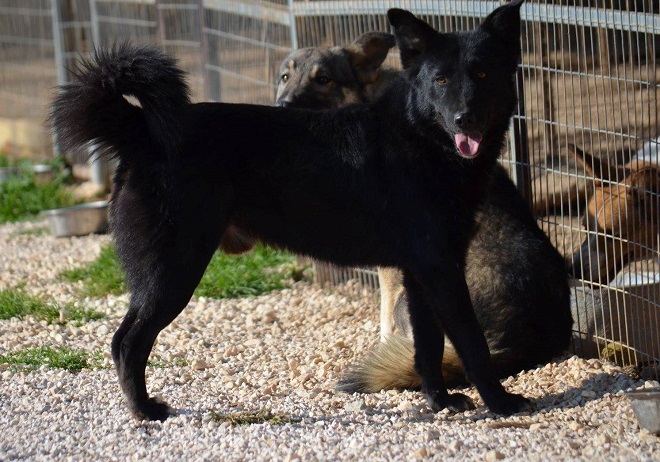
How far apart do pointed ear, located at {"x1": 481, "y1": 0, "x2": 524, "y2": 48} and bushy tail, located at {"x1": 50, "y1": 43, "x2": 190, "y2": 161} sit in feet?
4.54

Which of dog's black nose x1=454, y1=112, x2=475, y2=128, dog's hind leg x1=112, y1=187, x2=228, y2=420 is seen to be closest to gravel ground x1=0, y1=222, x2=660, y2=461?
dog's hind leg x1=112, y1=187, x2=228, y2=420

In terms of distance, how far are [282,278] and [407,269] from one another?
2.77 meters

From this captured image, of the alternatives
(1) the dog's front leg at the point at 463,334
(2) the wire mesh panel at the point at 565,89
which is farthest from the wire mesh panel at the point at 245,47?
(1) the dog's front leg at the point at 463,334

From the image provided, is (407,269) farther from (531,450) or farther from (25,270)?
(25,270)

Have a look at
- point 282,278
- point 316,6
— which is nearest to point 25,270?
point 282,278

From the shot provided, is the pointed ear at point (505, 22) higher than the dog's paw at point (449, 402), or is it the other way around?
the pointed ear at point (505, 22)

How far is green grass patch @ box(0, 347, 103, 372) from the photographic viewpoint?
4.80m

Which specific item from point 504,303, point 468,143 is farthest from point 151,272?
point 504,303

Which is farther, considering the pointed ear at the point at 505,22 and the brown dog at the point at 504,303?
the brown dog at the point at 504,303

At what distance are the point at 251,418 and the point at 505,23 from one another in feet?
6.78

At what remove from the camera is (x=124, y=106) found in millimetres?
3855

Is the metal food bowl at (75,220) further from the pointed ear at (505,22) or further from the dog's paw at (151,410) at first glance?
the pointed ear at (505,22)

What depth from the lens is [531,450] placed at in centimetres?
338

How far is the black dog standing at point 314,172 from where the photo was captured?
3850 millimetres
